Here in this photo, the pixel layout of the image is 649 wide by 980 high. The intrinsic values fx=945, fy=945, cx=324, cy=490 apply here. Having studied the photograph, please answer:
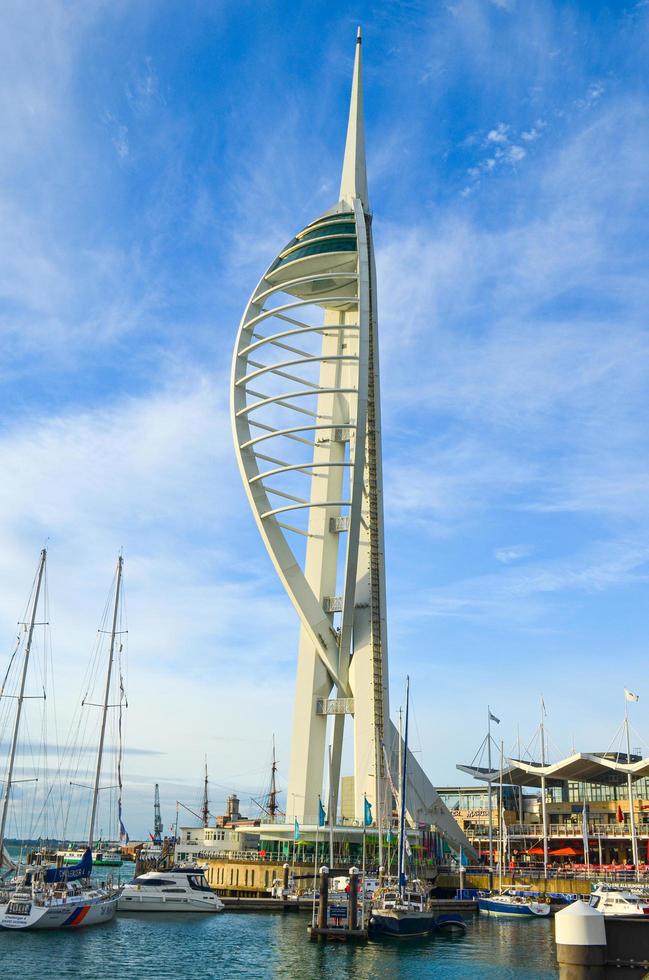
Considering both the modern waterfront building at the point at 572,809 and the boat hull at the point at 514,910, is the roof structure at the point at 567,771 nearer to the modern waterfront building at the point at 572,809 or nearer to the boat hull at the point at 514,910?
the modern waterfront building at the point at 572,809

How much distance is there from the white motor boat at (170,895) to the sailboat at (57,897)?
142 cm

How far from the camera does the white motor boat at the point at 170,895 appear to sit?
44.7 m

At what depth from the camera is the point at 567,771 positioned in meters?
73.8

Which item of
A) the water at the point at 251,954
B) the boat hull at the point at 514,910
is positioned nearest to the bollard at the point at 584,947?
the water at the point at 251,954

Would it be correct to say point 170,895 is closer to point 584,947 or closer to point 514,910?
point 514,910

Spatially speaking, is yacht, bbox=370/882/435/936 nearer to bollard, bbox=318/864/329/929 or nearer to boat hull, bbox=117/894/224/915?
bollard, bbox=318/864/329/929

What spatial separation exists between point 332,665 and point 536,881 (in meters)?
18.4

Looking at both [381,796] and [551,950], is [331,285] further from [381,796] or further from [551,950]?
[551,950]

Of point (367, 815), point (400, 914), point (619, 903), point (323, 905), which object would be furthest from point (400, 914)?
point (367, 815)

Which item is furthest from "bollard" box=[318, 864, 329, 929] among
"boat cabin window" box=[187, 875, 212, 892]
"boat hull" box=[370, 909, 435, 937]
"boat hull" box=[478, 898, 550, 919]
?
Answer: "boat hull" box=[478, 898, 550, 919]

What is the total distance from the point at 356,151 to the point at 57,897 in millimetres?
52642

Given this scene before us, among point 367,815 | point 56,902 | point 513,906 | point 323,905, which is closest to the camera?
point 323,905

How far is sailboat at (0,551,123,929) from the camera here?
35.4 m

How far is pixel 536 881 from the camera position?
57.2 metres
